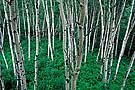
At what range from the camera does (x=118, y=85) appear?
6496 mm

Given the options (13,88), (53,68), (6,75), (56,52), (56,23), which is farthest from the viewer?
(56,23)

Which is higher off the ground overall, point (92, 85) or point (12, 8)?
point (12, 8)

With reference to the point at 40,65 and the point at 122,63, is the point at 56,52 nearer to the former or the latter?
the point at 40,65

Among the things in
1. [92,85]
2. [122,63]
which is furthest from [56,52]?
[92,85]

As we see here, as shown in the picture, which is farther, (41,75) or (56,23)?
(56,23)

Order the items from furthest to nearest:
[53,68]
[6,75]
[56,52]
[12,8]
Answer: [56,52] → [53,68] → [6,75] → [12,8]

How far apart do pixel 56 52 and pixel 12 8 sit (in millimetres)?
7486

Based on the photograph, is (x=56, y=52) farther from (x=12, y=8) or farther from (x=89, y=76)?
(x=12, y=8)

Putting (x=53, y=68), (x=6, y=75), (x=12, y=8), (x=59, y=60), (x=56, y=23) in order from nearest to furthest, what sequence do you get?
(x=12, y=8), (x=6, y=75), (x=53, y=68), (x=59, y=60), (x=56, y=23)

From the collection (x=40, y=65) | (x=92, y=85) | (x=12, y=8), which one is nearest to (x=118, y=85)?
(x=92, y=85)

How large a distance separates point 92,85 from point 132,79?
4.76 ft

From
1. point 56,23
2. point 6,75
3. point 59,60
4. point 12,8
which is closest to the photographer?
point 12,8

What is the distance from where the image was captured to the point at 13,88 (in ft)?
20.2

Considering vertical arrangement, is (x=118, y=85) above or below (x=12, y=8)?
below
